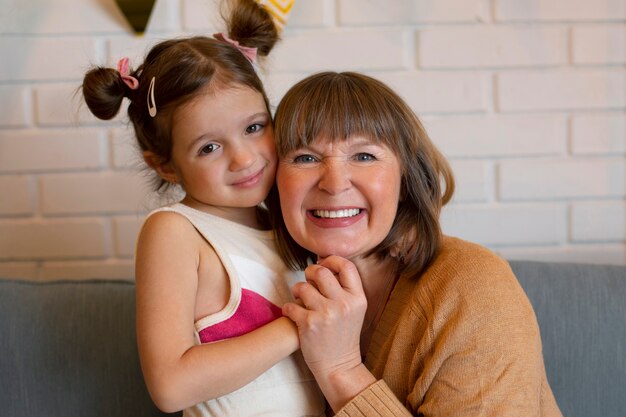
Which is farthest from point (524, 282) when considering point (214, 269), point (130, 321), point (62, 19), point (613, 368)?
point (62, 19)

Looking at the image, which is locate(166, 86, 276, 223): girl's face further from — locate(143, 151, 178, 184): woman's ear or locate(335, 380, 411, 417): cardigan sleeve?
locate(335, 380, 411, 417): cardigan sleeve

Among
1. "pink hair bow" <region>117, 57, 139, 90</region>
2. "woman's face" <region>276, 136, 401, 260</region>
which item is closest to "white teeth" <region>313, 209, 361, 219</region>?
"woman's face" <region>276, 136, 401, 260</region>

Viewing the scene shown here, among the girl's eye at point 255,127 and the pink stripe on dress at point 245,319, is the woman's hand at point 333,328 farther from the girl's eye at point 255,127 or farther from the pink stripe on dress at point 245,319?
the girl's eye at point 255,127

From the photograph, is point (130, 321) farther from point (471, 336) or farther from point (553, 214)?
point (553, 214)

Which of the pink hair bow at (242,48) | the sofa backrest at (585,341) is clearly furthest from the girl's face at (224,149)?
the sofa backrest at (585,341)

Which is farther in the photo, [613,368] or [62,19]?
[62,19]

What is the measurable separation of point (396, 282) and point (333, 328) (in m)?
0.22

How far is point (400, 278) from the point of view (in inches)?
51.5

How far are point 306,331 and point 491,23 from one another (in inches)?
40.2

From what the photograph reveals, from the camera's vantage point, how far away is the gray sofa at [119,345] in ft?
4.75

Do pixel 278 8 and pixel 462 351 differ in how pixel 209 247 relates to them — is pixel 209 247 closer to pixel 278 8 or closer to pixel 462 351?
pixel 462 351

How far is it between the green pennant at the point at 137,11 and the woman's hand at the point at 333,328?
87 cm

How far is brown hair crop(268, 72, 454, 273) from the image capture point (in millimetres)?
1211

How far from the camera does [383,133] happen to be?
122cm
